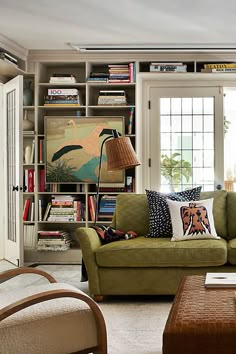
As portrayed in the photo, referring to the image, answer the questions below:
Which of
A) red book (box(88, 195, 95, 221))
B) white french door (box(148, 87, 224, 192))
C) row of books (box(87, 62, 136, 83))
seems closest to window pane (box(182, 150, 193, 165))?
white french door (box(148, 87, 224, 192))

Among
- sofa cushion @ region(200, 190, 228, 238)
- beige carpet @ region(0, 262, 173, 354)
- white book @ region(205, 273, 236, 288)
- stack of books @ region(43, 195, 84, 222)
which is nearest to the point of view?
white book @ region(205, 273, 236, 288)

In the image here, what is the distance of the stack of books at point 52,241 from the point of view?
6754 millimetres

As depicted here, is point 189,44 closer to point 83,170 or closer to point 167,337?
point 83,170

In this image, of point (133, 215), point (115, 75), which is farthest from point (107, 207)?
point (115, 75)

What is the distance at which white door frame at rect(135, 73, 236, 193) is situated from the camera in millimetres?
6863

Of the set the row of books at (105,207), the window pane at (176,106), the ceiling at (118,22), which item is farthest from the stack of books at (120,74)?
the row of books at (105,207)

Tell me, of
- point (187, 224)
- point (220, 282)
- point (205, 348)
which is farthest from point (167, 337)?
point (187, 224)

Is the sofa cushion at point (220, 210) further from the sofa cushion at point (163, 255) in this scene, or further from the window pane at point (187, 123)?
the window pane at point (187, 123)

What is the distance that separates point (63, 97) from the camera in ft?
22.5

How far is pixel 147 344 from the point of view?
11.3ft

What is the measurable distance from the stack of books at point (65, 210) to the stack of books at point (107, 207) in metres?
0.25

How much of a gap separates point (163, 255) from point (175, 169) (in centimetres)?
258

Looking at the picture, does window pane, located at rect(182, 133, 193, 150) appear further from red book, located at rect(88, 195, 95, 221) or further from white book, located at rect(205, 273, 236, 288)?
white book, located at rect(205, 273, 236, 288)

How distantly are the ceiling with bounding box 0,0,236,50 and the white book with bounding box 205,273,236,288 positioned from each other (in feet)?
8.34
